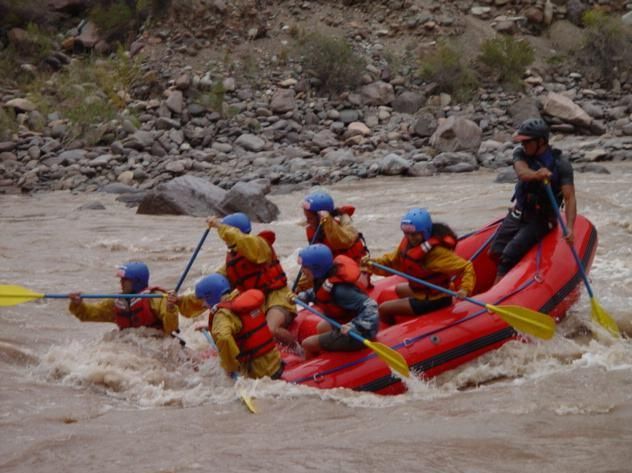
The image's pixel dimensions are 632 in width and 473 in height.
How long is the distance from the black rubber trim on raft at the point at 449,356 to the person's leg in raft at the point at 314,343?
375 mm

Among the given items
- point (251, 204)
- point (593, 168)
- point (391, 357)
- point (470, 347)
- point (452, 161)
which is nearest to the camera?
point (391, 357)

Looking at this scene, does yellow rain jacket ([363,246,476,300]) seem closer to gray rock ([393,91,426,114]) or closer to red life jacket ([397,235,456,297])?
red life jacket ([397,235,456,297])

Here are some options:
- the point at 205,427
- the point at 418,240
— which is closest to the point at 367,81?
the point at 418,240

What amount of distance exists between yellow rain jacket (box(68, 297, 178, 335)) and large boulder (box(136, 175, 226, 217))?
585cm

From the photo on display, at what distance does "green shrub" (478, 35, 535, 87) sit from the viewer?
1905 cm

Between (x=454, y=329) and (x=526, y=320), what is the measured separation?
41cm

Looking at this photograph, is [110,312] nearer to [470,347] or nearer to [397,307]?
[397,307]

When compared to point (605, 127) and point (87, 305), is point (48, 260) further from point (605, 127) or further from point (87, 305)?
point (605, 127)

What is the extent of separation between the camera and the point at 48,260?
926 centimetres

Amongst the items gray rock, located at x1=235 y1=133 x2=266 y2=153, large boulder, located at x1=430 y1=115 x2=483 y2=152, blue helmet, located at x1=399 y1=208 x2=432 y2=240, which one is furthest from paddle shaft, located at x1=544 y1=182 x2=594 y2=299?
gray rock, located at x1=235 y1=133 x2=266 y2=153

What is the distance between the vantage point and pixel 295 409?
4723mm

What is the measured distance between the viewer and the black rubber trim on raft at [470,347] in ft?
16.4

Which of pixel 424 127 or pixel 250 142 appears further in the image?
pixel 250 142

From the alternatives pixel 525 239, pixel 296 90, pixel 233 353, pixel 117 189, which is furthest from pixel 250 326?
pixel 296 90
